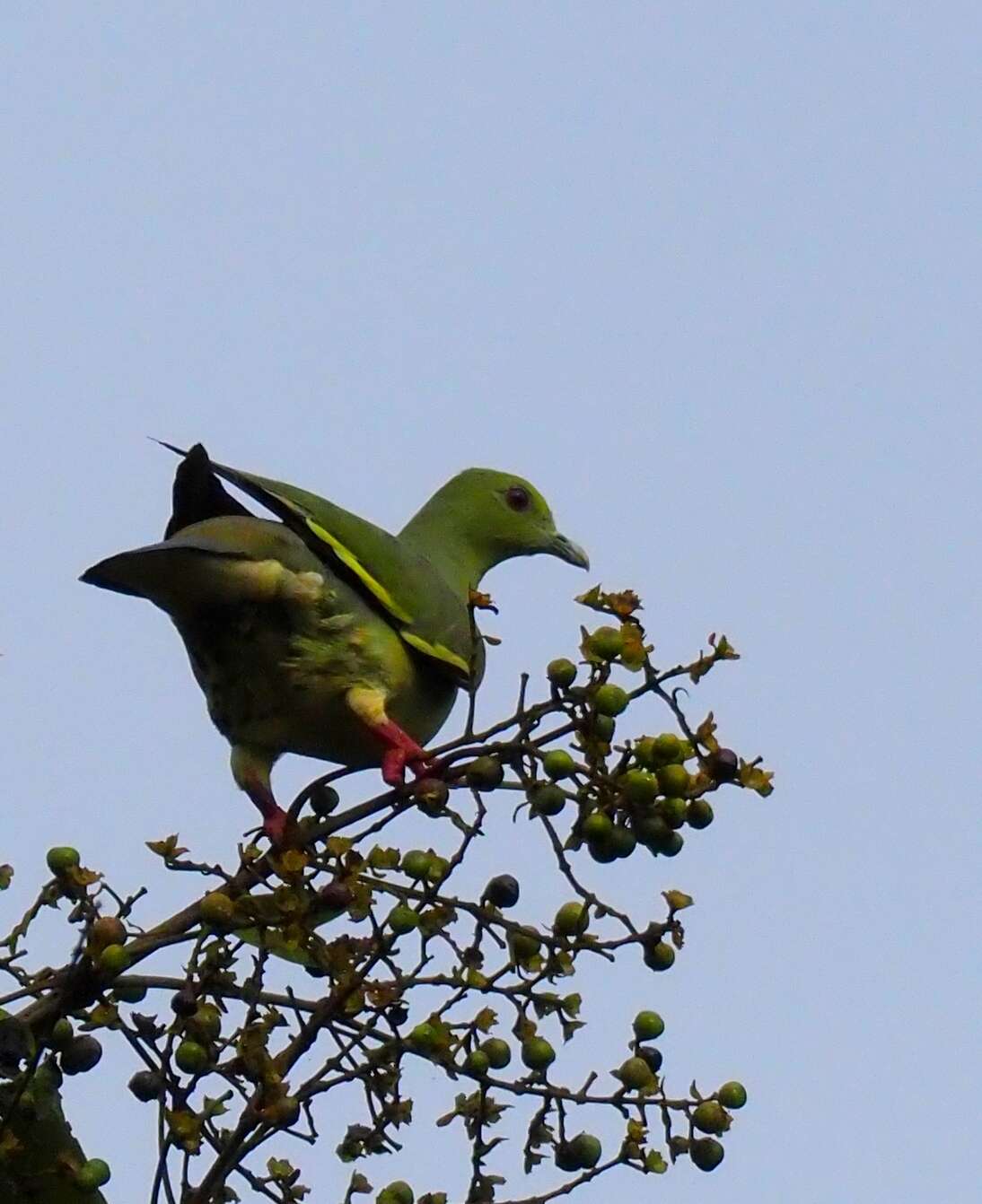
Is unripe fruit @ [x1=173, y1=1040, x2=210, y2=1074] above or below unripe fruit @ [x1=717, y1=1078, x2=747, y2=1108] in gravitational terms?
below

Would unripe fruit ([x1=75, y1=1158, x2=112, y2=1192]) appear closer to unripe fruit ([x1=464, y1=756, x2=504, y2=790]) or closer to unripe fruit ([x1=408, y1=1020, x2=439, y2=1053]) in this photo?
unripe fruit ([x1=408, y1=1020, x2=439, y2=1053])

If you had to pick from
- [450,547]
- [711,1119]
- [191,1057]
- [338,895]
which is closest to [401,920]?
[338,895]

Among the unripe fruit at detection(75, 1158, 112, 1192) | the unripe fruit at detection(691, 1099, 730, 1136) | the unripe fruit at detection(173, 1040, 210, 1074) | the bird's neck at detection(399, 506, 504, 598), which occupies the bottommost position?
the unripe fruit at detection(75, 1158, 112, 1192)

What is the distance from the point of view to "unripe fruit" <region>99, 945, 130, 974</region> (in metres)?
2.93

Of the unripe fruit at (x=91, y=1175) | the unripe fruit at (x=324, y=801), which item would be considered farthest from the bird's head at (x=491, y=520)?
the unripe fruit at (x=91, y=1175)

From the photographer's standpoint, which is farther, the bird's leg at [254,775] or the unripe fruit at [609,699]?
the bird's leg at [254,775]

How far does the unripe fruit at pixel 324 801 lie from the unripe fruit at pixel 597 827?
3.19 feet

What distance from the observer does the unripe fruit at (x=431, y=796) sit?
334cm

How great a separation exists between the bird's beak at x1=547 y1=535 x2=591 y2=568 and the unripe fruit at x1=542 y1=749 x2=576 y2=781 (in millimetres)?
2898

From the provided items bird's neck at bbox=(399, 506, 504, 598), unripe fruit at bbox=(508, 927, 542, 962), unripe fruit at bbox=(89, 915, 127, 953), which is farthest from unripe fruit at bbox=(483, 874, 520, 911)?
bird's neck at bbox=(399, 506, 504, 598)

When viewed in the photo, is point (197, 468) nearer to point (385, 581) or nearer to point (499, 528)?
point (385, 581)

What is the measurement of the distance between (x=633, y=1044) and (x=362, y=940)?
59 centimetres

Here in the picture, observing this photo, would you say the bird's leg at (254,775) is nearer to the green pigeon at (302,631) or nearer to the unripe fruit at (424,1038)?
the green pigeon at (302,631)

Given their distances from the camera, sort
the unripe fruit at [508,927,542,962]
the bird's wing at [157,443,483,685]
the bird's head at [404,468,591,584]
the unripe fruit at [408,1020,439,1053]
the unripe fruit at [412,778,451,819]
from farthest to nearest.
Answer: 1. the bird's head at [404,468,591,584]
2. the bird's wing at [157,443,483,685]
3. the unripe fruit at [412,778,451,819]
4. the unripe fruit at [508,927,542,962]
5. the unripe fruit at [408,1020,439,1053]
